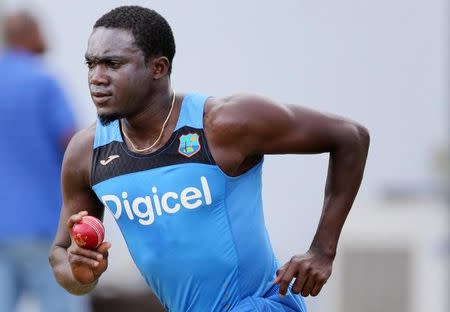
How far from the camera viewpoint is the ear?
654 cm

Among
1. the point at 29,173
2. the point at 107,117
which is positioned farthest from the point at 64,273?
the point at 29,173

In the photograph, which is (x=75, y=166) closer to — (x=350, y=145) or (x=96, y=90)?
(x=96, y=90)

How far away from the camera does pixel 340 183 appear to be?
664 centimetres

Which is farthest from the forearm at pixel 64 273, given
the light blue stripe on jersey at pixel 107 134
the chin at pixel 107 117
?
the chin at pixel 107 117

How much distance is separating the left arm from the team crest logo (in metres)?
0.08

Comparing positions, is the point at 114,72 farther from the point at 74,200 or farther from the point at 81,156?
the point at 74,200

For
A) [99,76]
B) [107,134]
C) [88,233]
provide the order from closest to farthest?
[88,233]
[99,76]
[107,134]

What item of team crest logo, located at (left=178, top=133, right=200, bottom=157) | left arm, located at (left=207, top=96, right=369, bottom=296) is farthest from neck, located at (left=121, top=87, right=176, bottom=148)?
left arm, located at (left=207, top=96, right=369, bottom=296)

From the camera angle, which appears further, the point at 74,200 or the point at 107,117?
the point at 74,200

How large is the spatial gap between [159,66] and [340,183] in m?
0.90

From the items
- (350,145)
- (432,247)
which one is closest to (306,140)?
(350,145)

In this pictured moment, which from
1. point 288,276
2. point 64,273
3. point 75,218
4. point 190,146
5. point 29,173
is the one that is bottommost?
point 29,173

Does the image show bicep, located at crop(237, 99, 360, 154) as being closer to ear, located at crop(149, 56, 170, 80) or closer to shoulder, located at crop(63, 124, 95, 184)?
ear, located at crop(149, 56, 170, 80)

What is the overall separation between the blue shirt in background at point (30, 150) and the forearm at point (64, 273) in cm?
275
